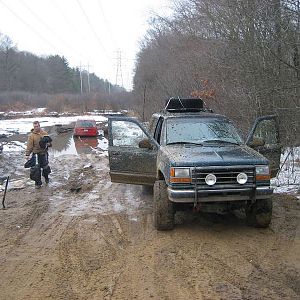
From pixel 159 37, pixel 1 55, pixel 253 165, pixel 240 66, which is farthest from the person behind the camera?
pixel 1 55

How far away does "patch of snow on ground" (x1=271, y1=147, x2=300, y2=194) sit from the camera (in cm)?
1017

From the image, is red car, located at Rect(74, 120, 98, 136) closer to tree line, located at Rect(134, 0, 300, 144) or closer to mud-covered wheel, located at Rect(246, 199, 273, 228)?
tree line, located at Rect(134, 0, 300, 144)

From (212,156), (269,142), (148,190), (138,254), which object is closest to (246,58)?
(269,142)

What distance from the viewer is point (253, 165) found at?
6.69 m

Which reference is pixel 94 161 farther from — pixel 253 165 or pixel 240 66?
pixel 253 165

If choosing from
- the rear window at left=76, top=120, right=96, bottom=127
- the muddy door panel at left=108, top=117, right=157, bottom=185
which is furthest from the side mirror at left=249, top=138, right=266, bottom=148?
the rear window at left=76, top=120, right=96, bottom=127

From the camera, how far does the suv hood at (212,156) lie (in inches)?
260

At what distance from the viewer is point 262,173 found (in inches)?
265

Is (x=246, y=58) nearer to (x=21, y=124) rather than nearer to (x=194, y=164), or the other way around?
(x=194, y=164)

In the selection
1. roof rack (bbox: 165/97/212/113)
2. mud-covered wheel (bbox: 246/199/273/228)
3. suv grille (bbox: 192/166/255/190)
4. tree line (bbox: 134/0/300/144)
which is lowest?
mud-covered wheel (bbox: 246/199/273/228)

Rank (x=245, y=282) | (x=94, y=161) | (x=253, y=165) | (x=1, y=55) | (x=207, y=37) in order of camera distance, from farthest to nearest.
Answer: (x=1, y=55), (x=207, y=37), (x=94, y=161), (x=253, y=165), (x=245, y=282)

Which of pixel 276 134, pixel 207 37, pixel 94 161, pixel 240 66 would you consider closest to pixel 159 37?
pixel 207 37

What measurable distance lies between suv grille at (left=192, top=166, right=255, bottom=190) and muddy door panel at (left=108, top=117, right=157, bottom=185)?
1.98 meters

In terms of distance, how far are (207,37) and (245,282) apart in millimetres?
15542
